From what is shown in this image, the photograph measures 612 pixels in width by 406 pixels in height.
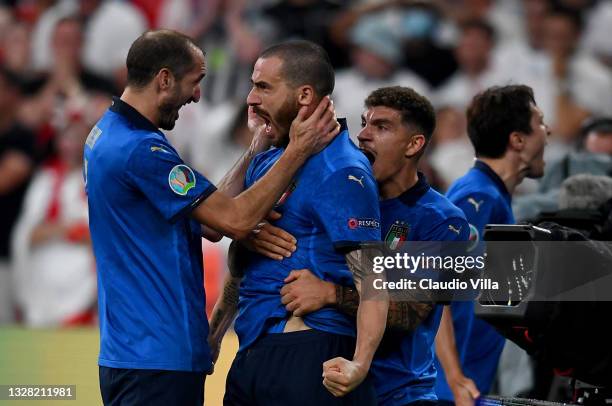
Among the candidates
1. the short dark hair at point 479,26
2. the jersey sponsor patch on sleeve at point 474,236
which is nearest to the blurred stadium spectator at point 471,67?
the short dark hair at point 479,26

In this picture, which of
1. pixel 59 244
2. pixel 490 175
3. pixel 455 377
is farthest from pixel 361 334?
pixel 59 244

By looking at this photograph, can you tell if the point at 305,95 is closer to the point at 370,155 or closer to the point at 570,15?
the point at 370,155

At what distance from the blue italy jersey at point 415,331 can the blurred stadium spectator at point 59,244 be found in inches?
326

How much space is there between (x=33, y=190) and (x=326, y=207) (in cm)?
955

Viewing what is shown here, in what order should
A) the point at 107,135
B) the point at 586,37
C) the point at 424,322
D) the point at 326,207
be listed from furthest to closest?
the point at 586,37, the point at 424,322, the point at 107,135, the point at 326,207

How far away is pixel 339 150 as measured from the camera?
4258mm

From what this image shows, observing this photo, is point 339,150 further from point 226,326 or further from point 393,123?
point 226,326

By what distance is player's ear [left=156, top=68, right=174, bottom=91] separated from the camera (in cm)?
445

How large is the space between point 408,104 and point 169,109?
1083 mm

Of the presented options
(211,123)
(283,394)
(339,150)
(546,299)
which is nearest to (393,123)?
(339,150)

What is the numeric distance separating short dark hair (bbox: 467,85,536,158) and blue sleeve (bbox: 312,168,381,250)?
1.98 meters

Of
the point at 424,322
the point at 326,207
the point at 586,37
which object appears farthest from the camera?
the point at 586,37

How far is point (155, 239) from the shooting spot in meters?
4.30

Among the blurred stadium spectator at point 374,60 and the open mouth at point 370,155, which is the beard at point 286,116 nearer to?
the open mouth at point 370,155
